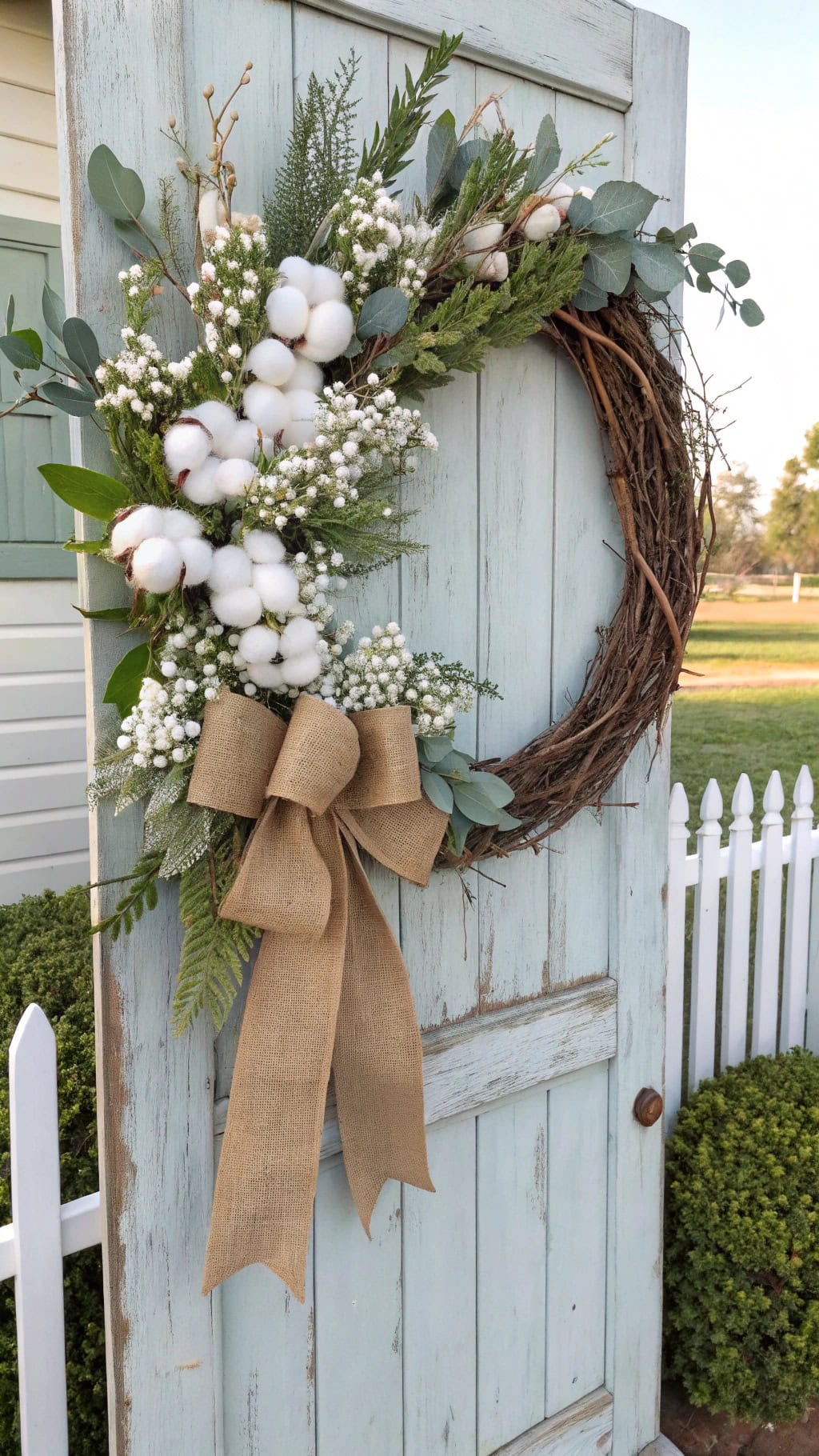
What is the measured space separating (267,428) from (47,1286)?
106 cm

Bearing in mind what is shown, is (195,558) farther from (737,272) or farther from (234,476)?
(737,272)

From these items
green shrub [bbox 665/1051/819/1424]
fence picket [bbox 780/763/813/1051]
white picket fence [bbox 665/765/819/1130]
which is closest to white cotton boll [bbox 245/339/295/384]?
white picket fence [bbox 665/765/819/1130]

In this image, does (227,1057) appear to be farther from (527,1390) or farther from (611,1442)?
(611,1442)

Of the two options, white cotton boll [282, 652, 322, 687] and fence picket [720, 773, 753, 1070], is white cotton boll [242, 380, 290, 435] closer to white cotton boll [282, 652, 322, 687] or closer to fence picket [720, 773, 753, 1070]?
white cotton boll [282, 652, 322, 687]

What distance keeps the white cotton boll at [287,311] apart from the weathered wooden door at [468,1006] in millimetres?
170

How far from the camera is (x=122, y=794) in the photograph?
35.9 inches

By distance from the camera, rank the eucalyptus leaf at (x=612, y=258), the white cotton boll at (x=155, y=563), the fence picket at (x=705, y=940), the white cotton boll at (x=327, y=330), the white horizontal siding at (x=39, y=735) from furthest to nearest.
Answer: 1. the white horizontal siding at (x=39, y=735)
2. the fence picket at (x=705, y=940)
3. the eucalyptus leaf at (x=612, y=258)
4. the white cotton boll at (x=327, y=330)
5. the white cotton boll at (x=155, y=563)

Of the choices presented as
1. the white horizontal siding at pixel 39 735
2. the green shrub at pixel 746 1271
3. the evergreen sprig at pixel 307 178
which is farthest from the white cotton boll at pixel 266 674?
the white horizontal siding at pixel 39 735

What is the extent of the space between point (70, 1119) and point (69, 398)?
1313 mm

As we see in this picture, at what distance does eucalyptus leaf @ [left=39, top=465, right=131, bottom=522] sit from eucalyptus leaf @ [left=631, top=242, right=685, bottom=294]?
2.36 ft

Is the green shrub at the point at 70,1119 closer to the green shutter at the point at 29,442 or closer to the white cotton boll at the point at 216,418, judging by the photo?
the white cotton boll at the point at 216,418

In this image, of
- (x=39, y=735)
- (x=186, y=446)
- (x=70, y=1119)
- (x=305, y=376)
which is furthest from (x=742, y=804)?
(x=39, y=735)

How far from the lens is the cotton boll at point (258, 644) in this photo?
90 cm

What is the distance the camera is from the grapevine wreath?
877 millimetres
